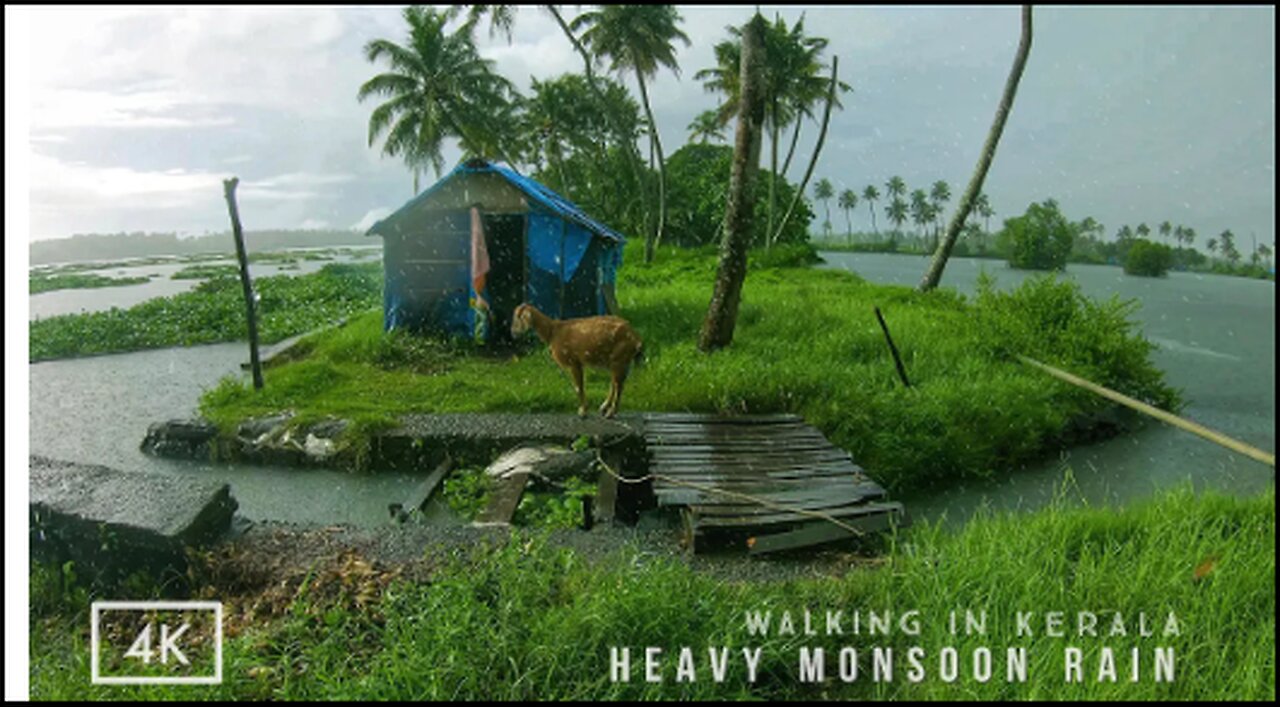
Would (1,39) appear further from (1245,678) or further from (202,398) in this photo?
(1245,678)

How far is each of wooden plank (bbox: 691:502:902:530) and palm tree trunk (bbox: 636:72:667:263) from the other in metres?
1.16

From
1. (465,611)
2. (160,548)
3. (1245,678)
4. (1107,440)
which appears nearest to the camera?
(1245,678)

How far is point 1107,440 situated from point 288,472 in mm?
3577

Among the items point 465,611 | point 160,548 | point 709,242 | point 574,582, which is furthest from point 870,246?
point 160,548

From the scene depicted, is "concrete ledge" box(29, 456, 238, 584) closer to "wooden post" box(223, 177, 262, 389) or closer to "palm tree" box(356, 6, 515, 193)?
"wooden post" box(223, 177, 262, 389)

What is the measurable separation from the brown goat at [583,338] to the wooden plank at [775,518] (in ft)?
3.51

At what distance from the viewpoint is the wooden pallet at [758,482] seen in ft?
9.37

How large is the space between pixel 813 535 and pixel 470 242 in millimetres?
1837

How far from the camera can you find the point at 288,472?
10.3 feet

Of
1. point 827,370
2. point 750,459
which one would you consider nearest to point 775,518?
point 750,459

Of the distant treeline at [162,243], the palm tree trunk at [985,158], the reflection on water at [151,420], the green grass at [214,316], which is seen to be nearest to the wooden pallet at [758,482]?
the palm tree trunk at [985,158]

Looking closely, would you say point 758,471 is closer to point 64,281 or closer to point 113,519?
point 113,519

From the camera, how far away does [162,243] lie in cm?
260

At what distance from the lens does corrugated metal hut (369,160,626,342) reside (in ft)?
10.0
